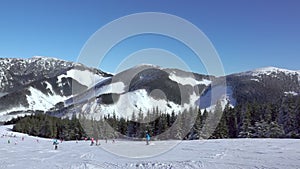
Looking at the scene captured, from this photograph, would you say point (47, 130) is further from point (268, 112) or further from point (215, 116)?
point (268, 112)

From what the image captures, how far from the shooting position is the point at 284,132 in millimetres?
65500

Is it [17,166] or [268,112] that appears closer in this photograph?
[17,166]

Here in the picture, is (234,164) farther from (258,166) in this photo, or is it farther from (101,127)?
(101,127)

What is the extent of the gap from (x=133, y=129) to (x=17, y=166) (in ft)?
236

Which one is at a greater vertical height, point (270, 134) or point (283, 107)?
point (283, 107)

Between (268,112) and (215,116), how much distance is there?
39.0 feet

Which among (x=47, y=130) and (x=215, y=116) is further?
(x=47, y=130)

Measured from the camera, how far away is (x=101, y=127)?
96.8 meters

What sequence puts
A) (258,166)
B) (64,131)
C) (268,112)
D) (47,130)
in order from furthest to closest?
(47,130) → (64,131) → (268,112) → (258,166)

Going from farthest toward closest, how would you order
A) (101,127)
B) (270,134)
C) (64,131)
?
(64,131), (101,127), (270,134)

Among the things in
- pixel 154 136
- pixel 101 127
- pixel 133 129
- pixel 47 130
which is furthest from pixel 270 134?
pixel 47 130

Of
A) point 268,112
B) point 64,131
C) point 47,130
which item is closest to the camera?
point 268,112

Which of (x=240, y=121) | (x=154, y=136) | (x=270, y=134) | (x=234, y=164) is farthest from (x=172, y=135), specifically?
(x=234, y=164)

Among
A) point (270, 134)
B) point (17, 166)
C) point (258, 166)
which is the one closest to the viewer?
point (258, 166)
